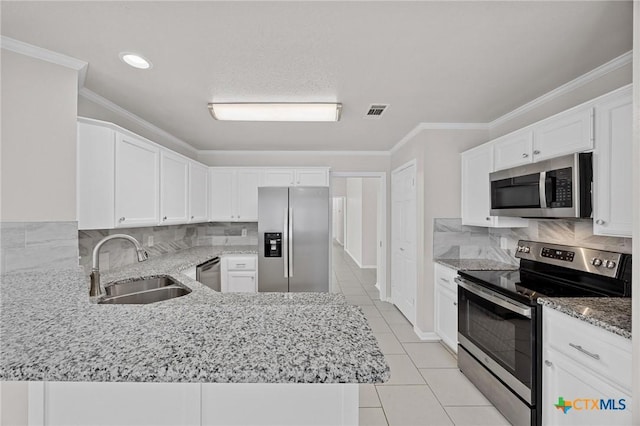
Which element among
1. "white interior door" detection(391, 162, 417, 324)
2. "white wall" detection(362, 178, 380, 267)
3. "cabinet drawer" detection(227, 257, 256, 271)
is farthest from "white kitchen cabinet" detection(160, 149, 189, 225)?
"white wall" detection(362, 178, 380, 267)

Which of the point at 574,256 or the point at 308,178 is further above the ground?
the point at 308,178

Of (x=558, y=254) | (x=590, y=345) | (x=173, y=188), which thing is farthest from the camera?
(x=173, y=188)

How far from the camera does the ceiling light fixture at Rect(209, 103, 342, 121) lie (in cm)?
259

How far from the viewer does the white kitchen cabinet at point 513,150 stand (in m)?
2.27

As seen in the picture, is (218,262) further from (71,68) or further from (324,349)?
(324,349)

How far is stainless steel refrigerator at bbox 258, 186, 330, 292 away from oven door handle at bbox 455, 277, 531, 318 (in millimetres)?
1830

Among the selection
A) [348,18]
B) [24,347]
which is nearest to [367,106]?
[348,18]

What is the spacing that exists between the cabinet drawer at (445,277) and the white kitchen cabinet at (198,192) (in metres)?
2.96

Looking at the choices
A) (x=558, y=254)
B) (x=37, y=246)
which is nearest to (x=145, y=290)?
(x=37, y=246)

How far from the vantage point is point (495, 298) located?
6.83 feet

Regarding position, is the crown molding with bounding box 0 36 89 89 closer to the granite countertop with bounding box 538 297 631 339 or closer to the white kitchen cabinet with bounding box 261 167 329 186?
the white kitchen cabinet with bounding box 261 167 329 186

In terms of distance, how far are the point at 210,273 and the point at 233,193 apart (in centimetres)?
129

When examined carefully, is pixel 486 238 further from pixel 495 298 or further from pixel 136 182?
pixel 136 182

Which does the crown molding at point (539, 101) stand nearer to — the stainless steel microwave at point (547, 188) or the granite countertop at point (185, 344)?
the stainless steel microwave at point (547, 188)
